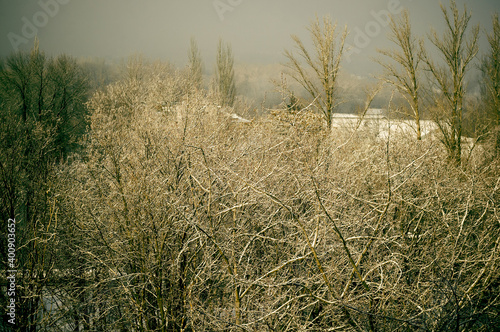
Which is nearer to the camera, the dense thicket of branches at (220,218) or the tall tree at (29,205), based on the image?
the dense thicket of branches at (220,218)

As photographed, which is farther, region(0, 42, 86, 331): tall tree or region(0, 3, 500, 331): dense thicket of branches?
region(0, 42, 86, 331): tall tree

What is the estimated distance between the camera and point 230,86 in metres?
33.0

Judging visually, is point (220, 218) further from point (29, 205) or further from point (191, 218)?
point (29, 205)

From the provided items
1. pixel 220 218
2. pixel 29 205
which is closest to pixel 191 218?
pixel 220 218

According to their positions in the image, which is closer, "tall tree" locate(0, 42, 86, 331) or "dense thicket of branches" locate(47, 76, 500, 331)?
"dense thicket of branches" locate(47, 76, 500, 331)

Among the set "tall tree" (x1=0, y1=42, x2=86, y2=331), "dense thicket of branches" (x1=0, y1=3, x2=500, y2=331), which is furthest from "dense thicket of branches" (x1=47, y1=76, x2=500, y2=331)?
"tall tree" (x1=0, y1=42, x2=86, y2=331)

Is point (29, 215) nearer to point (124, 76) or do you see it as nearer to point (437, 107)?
point (437, 107)

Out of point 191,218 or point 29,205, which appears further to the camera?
point 29,205

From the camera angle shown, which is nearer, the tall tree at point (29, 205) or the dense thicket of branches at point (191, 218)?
the dense thicket of branches at point (191, 218)

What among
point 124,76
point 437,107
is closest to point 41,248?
point 437,107

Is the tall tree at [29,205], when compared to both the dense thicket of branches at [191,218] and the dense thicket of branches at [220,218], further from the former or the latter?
the dense thicket of branches at [220,218]

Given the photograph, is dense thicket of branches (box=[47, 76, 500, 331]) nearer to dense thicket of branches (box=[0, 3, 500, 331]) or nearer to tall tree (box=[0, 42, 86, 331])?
dense thicket of branches (box=[0, 3, 500, 331])

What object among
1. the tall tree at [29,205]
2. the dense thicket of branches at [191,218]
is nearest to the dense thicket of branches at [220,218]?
the dense thicket of branches at [191,218]

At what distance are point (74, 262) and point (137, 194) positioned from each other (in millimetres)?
4001
